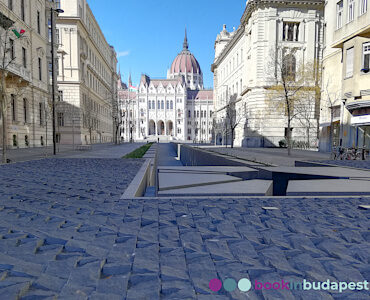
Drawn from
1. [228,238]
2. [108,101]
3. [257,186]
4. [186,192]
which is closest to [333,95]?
[257,186]

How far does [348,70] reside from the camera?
1842 cm

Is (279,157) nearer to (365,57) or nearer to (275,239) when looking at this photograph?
(365,57)

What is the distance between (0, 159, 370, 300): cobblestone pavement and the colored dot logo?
0.04 metres

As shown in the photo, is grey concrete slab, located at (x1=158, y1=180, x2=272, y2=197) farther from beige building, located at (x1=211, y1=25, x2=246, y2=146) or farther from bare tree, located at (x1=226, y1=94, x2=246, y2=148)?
beige building, located at (x1=211, y1=25, x2=246, y2=146)

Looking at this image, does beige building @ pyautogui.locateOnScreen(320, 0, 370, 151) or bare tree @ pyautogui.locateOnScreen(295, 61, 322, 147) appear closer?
beige building @ pyautogui.locateOnScreen(320, 0, 370, 151)

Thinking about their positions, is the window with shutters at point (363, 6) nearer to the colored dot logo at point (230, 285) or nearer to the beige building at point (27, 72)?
the colored dot logo at point (230, 285)

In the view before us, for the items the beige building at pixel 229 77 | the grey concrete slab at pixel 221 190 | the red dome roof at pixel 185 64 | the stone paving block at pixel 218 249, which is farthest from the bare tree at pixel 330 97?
the red dome roof at pixel 185 64

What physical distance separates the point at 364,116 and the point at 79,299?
65.9 ft

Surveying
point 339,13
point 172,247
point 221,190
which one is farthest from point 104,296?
point 339,13

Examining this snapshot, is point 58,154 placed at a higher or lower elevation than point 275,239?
lower

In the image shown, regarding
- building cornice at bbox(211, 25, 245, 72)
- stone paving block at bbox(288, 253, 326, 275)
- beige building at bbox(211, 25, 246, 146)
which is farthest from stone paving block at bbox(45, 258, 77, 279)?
building cornice at bbox(211, 25, 245, 72)

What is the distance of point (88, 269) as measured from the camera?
2.00 meters

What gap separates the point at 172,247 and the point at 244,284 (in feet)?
2.55

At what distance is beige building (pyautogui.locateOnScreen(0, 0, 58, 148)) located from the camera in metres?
22.4
